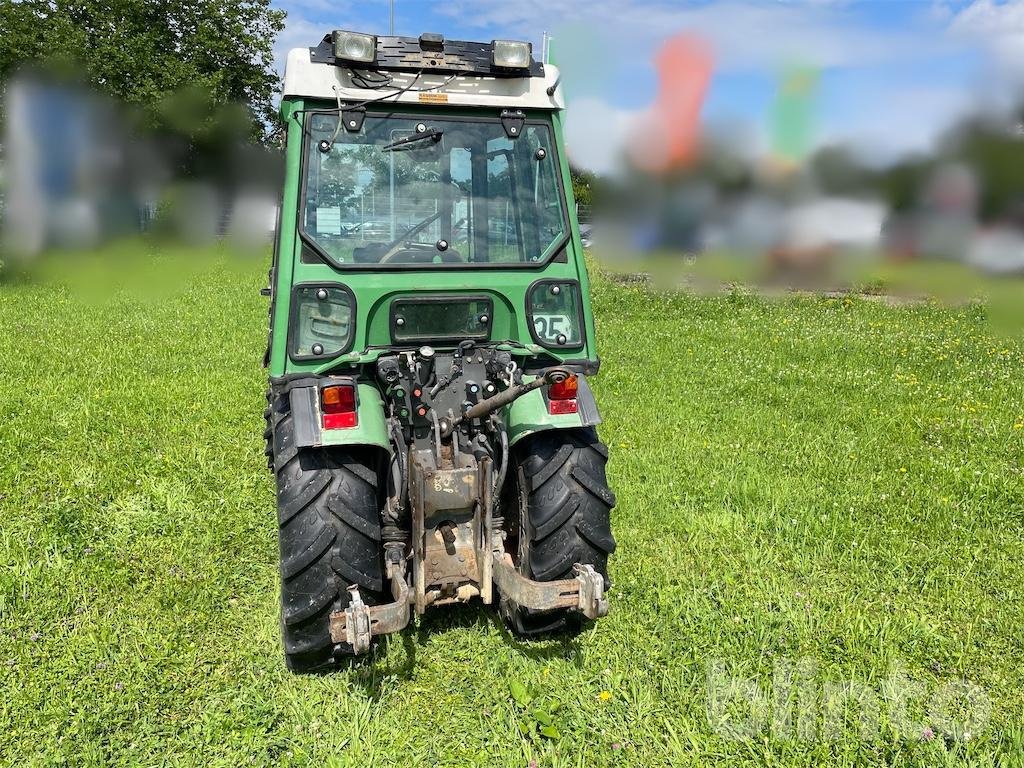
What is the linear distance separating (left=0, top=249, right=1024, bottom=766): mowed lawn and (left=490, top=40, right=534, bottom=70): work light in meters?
2.71

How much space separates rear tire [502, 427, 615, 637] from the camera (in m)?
3.57

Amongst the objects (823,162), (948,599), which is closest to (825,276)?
(823,162)

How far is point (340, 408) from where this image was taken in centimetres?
329

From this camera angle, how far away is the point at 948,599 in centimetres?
415

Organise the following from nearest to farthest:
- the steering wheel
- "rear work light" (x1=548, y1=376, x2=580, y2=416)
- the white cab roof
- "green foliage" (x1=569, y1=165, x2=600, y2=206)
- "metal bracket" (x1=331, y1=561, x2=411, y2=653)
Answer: "metal bracket" (x1=331, y1=561, x2=411, y2=653)
the white cab roof
"rear work light" (x1=548, y1=376, x2=580, y2=416)
the steering wheel
"green foliage" (x1=569, y1=165, x2=600, y2=206)

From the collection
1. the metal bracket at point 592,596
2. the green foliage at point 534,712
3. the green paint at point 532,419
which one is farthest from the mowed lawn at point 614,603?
the green paint at point 532,419

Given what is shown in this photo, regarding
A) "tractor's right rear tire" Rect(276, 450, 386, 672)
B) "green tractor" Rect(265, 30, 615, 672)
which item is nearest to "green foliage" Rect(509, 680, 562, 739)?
"green tractor" Rect(265, 30, 615, 672)

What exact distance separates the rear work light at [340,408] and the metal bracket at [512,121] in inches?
57.8

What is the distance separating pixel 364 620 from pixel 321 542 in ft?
1.35

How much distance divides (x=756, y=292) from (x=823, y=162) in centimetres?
415

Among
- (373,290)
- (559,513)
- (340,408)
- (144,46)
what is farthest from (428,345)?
(144,46)

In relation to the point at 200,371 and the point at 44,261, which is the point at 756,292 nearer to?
the point at 200,371

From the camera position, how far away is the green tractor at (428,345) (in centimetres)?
331

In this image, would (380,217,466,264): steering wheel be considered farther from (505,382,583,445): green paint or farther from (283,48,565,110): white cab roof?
(505,382,583,445): green paint
